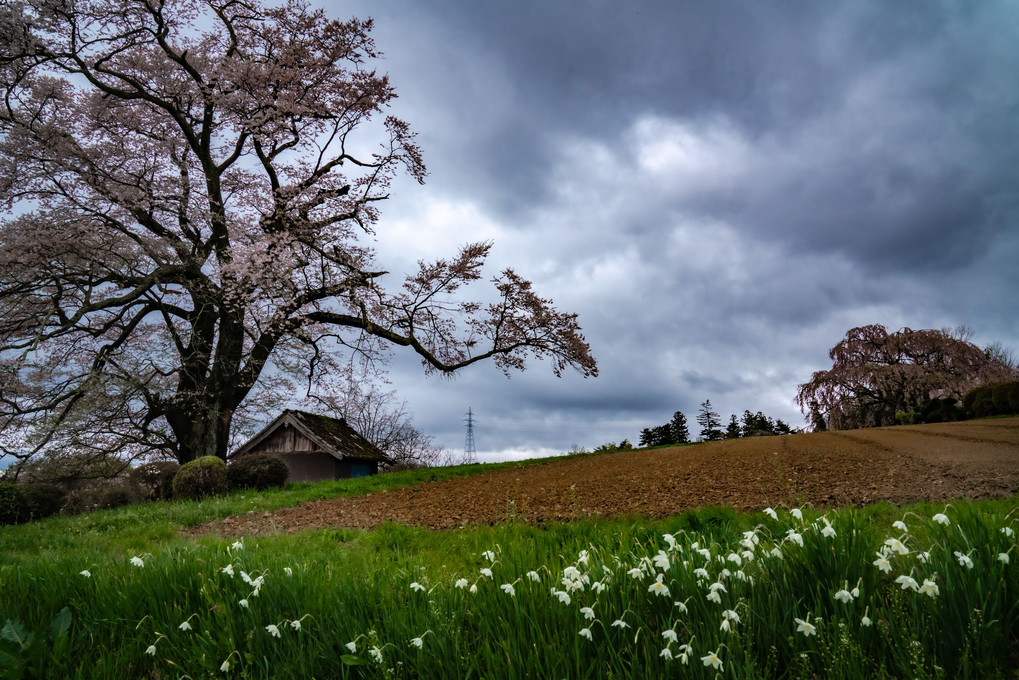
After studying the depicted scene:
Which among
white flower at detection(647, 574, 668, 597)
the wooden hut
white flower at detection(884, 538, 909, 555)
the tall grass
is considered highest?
the wooden hut

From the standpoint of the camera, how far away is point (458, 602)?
3.49m

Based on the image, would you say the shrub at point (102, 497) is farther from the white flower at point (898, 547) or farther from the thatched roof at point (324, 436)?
the white flower at point (898, 547)

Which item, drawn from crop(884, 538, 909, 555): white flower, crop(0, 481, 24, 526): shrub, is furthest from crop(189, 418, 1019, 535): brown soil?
crop(0, 481, 24, 526): shrub

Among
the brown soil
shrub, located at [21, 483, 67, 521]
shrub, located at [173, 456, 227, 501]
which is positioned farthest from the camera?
shrub, located at [173, 456, 227, 501]

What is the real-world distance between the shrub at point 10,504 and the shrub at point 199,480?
3420 millimetres

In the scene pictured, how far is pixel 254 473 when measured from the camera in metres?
18.1

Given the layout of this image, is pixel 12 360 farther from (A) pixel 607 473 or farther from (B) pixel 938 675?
(B) pixel 938 675

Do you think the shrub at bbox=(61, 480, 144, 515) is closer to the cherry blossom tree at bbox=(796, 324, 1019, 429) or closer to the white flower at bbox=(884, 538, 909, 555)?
the white flower at bbox=(884, 538, 909, 555)

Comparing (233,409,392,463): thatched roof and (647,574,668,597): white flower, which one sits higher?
(233,409,392,463): thatched roof

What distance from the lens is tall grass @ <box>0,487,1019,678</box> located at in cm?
Answer: 263

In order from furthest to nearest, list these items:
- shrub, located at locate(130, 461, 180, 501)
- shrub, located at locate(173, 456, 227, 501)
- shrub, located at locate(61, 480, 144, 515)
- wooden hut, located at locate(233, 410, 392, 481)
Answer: wooden hut, located at locate(233, 410, 392, 481), shrub, located at locate(130, 461, 180, 501), shrub, located at locate(173, 456, 227, 501), shrub, located at locate(61, 480, 144, 515)

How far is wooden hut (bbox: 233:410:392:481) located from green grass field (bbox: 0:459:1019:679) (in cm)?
2338

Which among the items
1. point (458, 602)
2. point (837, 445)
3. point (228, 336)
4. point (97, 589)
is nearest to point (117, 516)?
point (228, 336)

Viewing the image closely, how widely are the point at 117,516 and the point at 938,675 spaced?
588 inches
